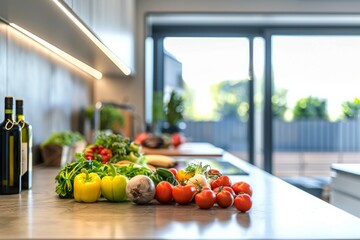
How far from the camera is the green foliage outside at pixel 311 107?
18.5ft

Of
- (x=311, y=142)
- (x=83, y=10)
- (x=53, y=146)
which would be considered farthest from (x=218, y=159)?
(x=311, y=142)

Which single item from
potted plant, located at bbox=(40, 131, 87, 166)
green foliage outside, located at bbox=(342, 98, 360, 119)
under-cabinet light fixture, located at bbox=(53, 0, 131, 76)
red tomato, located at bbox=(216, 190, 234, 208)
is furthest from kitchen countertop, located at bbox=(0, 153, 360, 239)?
green foliage outside, located at bbox=(342, 98, 360, 119)

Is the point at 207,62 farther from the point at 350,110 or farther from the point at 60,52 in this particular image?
the point at 60,52

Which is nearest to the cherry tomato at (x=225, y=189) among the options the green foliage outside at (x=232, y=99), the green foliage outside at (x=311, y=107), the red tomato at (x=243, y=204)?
the red tomato at (x=243, y=204)

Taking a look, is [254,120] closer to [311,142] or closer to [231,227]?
[311,142]

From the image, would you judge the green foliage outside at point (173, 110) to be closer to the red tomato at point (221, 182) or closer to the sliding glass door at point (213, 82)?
the sliding glass door at point (213, 82)

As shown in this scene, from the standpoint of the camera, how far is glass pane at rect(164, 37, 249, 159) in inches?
221

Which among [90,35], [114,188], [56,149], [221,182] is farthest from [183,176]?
[56,149]

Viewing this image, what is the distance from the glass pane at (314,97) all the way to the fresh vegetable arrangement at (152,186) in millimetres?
4015

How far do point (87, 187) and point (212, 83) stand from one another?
13.8 feet

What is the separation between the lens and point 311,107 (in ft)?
18.5

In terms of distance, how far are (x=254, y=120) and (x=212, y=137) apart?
1.70 ft

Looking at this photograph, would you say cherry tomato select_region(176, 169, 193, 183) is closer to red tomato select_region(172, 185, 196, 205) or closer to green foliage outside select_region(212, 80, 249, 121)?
red tomato select_region(172, 185, 196, 205)

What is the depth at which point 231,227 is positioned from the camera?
1.22 m
